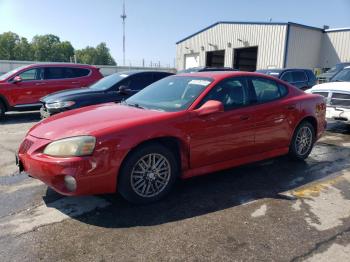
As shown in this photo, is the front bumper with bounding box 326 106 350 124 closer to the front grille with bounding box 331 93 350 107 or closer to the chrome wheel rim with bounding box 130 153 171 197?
the front grille with bounding box 331 93 350 107

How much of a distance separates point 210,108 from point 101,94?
14.4 feet

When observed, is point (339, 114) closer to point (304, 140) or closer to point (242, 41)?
point (304, 140)

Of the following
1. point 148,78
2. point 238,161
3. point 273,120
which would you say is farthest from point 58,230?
point 148,78

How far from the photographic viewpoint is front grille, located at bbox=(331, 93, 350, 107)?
7895mm

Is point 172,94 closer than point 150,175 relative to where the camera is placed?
No

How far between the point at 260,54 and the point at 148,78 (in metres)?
18.6

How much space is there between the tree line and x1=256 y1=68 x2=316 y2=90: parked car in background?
91.6m

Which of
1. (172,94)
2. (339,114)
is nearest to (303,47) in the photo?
(339,114)

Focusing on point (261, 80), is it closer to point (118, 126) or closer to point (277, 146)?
point (277, 146)

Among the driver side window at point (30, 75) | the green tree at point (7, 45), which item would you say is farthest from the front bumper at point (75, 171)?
the green tree at point (7, 45)

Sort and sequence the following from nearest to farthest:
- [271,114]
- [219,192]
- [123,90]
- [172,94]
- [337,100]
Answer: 1. [219,192]
2. [172,94]
3. [271,114]
4. [123,90]
5. [337,100]

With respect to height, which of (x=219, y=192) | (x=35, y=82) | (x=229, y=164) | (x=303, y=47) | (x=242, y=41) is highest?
(x=242, y=41)

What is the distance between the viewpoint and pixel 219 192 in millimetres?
4234

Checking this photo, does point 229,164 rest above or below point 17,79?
below
